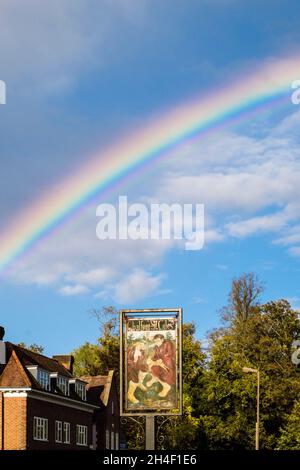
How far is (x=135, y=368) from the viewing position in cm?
4003

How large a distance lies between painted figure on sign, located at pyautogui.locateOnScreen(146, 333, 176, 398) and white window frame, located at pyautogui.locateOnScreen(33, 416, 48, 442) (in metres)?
27.5

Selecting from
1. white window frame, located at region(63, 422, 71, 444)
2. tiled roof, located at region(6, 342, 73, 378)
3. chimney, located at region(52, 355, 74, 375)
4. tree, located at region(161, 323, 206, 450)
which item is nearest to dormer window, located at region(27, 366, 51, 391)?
tiled roof, located at region(6, 342, 73, 378)

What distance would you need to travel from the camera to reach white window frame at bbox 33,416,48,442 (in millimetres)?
64250

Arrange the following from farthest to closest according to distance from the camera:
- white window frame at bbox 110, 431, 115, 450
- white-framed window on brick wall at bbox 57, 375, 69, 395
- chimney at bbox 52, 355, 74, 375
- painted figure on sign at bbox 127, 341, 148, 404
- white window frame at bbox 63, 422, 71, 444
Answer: chimney at bbox 52, 355, 74, 375 → white window frame at bbox 110, 431, 115, 450 → white-framed window on brick wall at bbox 57, 375, 69, 395 → white window frame at bbox 63, 422, 71, 444 → painted figure on sign at bbox 127, 341, 148, 404

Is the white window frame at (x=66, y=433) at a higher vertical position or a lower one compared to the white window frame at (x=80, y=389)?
lower

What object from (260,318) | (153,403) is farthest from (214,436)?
(153,403)

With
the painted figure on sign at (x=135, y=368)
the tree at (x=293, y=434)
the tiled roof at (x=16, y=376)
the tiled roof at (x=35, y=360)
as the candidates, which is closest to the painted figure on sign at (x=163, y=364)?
the painted figure on sign at (x=135, y=368)

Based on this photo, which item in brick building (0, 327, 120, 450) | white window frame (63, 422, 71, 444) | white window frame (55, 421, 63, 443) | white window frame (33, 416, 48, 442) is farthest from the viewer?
white window frame (63, 422, 71, 444)

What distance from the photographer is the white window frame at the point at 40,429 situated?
64.2m

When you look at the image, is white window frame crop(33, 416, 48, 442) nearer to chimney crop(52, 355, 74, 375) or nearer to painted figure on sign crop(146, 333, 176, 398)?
chimney crop(52, 355, 74, 375)

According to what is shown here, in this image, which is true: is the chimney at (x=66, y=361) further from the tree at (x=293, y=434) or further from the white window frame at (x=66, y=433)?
the tree at (x=293, y=434)

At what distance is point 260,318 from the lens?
100500 mm

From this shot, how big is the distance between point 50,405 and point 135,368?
3039cm
